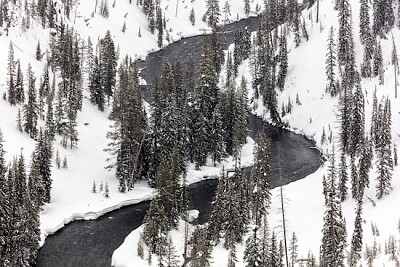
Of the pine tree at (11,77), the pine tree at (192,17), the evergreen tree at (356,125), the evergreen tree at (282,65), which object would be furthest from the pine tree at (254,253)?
the pine tree at (192,17)

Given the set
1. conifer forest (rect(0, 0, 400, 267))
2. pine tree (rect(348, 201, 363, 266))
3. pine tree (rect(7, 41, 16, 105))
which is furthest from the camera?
pine tree (rect(7, 41, 16, 105))

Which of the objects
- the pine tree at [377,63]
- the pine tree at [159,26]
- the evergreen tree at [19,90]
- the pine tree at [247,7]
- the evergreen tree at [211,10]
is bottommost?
the evergreen tree at [19,90]

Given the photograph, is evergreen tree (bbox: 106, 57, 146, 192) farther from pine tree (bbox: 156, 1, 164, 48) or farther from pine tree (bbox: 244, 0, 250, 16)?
pine tree (bbox: 244, 0, 250, 16)

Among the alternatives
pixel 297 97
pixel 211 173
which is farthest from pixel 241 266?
pixel 297 97

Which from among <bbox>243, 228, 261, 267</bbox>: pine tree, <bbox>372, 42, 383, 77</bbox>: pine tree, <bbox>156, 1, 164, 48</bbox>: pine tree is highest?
<bbox>156, 1, 164, 48</bbox>: pine tree

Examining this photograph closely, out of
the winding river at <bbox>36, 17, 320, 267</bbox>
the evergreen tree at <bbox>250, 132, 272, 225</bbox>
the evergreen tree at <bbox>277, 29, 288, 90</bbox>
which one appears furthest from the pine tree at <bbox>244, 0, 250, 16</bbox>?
the evergreen tree at <bbox>250, 132, 272, 225</bbox>

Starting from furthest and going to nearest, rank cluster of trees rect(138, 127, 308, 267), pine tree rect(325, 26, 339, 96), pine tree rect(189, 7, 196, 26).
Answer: pine tree rect(189, 7, 196, 26) → pine tree rect(325, 26, 339, 96) → cluster of trees rect(138, 127, 308, 267)

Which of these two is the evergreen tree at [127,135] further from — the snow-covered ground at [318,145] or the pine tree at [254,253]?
the pine tree at [254,253]

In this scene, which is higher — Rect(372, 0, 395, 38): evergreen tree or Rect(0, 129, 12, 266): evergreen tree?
Rect(372, 0, 395, 38): evergreen tree

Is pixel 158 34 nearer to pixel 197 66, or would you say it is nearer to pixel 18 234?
pixel 197 66
